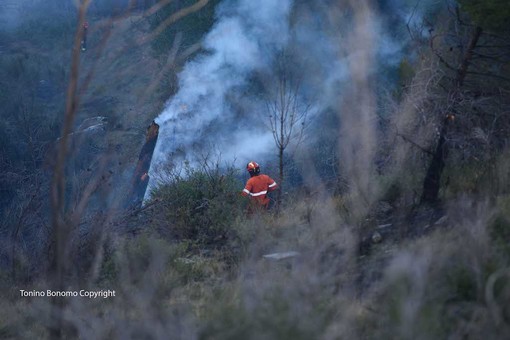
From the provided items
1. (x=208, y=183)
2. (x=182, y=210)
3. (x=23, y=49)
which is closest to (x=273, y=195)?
(x=208, y=183)

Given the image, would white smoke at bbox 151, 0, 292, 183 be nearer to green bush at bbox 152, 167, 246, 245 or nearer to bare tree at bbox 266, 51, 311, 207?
bare tree at bbox 266, 51, 311, 207

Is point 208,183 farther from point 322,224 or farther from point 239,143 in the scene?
point 239,143

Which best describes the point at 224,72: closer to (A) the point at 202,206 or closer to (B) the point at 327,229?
Answer: (A) the point at 202,206

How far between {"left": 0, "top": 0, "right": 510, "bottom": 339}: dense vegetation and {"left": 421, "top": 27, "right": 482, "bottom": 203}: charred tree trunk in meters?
0.02

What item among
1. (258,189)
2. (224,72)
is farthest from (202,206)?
(224,72)

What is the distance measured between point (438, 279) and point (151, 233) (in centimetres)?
466

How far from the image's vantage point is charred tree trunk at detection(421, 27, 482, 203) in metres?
6.98

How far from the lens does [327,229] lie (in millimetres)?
6469

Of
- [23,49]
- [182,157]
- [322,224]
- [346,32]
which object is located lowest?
[322,224]

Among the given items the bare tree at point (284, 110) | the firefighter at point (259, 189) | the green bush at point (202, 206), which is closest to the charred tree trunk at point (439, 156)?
the bare tree at point (284, 110)

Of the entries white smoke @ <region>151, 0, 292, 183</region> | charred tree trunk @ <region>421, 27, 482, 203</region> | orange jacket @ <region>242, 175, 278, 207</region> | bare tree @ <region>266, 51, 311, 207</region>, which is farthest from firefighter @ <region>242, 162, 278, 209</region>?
white smoke @ <region>151, 0, 292, 183</region>

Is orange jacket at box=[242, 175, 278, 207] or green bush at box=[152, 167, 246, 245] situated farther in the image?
orange jacket at box=[242, 175, 278, 207]

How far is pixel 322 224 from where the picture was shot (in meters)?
6.56

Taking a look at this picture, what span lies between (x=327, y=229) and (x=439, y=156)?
158 centimetres
